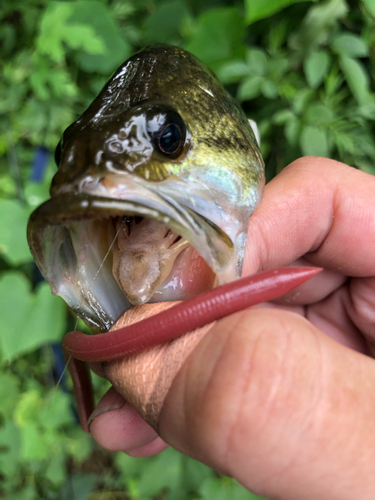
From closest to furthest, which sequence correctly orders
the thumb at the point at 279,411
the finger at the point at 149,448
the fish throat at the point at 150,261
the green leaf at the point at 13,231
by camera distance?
the thumb at the point at 279,411, the fish throat at the point at 150,261, the finger at the point at 149,448, the green leaf at the point at 13,231

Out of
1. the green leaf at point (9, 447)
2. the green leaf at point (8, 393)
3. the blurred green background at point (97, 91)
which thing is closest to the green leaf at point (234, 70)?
the blurred green background at point (97, 91)

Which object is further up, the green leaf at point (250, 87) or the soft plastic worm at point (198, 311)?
the green leaf at point (250, 87)

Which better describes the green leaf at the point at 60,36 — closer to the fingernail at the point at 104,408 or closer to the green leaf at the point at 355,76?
the green leaf at the point at 355,76

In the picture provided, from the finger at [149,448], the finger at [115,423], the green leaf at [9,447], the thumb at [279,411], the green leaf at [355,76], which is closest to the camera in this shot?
the thumb at [279,411]

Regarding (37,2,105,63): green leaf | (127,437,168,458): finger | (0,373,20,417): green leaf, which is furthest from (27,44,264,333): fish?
(0,373,20,417): green leaf

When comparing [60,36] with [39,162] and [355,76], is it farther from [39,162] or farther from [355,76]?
[355,76]

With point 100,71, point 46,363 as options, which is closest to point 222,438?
point 100,71
